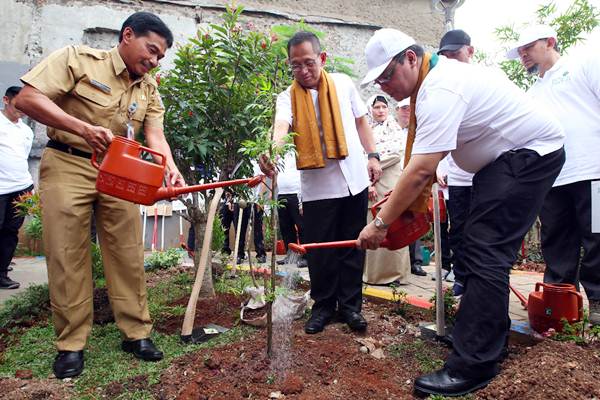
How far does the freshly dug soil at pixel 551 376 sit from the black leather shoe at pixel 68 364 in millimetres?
2022

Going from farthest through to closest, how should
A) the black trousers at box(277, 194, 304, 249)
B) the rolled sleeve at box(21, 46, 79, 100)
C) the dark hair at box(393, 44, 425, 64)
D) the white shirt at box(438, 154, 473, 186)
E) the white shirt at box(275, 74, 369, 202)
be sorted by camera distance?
the black trousers at box(277, 194, 304, 249), the white shirt at box(438, 154, 473, 186), the white shirt at box(275, 74, 369, 202), the rolled sleeve at box(21, 46, 79, 100), the dark hair at box(393, 44, 425, 64)

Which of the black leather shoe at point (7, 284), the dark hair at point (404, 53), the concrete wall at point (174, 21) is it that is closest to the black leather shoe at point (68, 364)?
the dark hair at point (404, 53)

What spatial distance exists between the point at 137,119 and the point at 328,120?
1.19 m

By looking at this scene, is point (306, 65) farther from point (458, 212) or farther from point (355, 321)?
point (458, 212)

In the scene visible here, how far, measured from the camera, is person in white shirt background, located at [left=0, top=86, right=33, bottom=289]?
4.73 meters

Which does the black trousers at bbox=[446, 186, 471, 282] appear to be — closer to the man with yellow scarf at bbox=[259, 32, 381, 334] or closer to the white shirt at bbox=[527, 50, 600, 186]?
the white shirt at bbox=[527, 50, 600, 186]

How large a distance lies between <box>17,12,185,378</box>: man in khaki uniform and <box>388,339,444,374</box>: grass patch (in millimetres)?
1383

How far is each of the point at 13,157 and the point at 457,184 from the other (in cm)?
461

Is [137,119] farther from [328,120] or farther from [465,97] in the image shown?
[465,97]

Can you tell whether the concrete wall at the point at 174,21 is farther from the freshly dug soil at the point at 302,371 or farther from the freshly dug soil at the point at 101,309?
the freshly dug soil at the point at 302,371

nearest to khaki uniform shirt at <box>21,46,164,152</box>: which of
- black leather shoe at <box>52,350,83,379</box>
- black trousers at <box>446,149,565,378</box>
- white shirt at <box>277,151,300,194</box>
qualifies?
→ black leather shoe at <box>52,350,83,379</box>

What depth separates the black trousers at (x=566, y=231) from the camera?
2.88 m

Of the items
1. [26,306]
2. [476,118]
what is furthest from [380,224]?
[26,306]

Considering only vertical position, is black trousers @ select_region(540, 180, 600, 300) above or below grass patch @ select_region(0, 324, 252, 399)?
above
